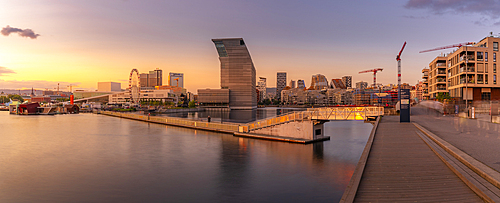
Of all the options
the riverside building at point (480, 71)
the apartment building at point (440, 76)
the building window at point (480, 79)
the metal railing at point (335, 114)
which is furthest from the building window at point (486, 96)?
the metal railing at point (335, 114)

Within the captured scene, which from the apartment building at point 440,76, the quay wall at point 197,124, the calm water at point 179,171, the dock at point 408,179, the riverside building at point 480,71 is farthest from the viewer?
the apartment building at point 440,76

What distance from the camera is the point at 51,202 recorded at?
1980cm

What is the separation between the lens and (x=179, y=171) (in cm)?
2767

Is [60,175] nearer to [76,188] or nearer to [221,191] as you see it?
[76,188]

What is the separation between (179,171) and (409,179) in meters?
20.5

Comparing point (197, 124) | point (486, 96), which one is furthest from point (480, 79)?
point (197, 124)

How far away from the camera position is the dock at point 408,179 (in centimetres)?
1127

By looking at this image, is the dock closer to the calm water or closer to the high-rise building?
the calm water

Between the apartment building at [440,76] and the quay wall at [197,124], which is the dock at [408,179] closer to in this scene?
the quay wall at [197,124]

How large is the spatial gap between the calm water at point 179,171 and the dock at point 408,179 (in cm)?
509

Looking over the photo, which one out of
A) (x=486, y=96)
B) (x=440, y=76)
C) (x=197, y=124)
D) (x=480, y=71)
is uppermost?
(x=440, y=76)

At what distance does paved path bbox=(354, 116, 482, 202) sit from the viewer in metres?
11.3

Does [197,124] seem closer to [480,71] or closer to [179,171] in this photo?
[179,171]

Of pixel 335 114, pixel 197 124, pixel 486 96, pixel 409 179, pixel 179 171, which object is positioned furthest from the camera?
pixel 486 96
